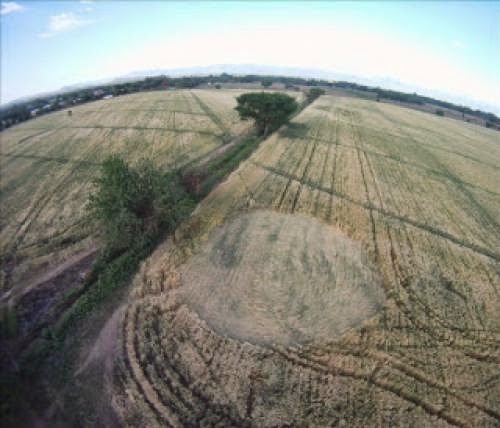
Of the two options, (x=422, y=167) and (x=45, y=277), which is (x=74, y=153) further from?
(x=422, y=167)

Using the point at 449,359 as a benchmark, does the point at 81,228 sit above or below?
above

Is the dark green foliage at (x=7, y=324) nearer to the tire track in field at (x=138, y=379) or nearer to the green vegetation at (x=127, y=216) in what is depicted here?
the green vegetation at (x=127, y=216)

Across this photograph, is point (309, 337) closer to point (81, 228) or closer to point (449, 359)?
point (449, 359)

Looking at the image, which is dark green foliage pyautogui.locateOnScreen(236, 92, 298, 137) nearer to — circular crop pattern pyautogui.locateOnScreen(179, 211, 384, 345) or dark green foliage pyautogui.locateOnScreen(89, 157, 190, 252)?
dark green foliage pyautogui.locateOnScreen(89, 157, 190, 252)

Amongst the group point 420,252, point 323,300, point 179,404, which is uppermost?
point 420,252

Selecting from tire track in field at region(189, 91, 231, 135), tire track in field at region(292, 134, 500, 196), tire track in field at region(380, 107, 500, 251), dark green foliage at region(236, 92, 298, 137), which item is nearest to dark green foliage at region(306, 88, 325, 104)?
tire track in field at region(189, 91, 231, 135)

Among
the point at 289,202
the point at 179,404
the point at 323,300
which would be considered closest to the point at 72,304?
the point at 179,404
